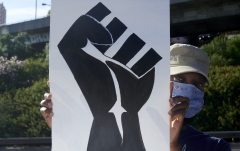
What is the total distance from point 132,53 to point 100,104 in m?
0.26

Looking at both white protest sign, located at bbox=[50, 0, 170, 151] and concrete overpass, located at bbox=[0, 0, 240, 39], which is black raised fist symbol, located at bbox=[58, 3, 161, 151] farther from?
concrete overpass, located at bbox=[0, 0, 240, 39]

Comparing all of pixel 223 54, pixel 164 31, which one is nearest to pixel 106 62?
pixel 164 31

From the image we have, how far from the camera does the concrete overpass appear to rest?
95.9 ft

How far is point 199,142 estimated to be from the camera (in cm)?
225

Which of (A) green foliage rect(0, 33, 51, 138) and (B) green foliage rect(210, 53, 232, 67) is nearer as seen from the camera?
(A) green foliage rect(0, 33, 51, 138)

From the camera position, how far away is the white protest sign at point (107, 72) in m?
1.86

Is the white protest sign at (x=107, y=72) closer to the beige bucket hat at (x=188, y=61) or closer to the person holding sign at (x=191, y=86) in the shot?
the person holding sign at (x=191, y=86)

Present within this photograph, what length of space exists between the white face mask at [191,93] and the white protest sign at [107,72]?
1.61ft

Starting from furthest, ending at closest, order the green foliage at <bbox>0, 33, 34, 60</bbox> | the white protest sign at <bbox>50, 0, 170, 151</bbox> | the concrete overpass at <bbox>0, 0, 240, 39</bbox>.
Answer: the concrete overpass at <bbox>0, 0, 240, 39</bbox> → the green foliage at <bbox>0, 33, 34, 60</bbox> → the white protest sign at <bbox>50, 0, 170, 151</bbox>

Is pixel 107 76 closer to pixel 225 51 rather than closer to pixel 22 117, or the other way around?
pixel 22 117

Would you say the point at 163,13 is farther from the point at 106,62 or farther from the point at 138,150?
the point at 138,150

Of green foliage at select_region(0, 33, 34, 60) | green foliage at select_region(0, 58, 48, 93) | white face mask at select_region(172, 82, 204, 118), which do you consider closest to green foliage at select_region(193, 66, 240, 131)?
green foliage at select_region(0, 58, 48, 93)

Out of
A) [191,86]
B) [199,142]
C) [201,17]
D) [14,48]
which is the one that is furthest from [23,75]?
[199,142]

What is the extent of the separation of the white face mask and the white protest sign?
490mm
